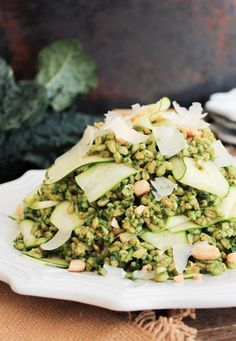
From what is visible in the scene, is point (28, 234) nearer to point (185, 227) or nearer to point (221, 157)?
point (185, 227)

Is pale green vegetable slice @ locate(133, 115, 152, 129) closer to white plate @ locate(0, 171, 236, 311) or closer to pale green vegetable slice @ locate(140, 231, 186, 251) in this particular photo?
pale green vegetable slice @ locate(140, 231, 186, 251)

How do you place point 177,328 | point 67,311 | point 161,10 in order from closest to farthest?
point 177,328 < point 67,311 < point 161,10

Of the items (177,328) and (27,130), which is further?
(27,130)

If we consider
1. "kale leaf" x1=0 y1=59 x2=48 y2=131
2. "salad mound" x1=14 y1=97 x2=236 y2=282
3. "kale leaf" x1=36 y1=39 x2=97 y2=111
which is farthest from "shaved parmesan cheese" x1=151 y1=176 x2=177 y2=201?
"kale leaf" x1=36 y1=39 x2=97 y2=111

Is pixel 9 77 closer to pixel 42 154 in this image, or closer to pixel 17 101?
pixel 17 101

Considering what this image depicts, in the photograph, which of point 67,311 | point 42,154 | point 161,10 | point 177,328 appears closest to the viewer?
point 177,328

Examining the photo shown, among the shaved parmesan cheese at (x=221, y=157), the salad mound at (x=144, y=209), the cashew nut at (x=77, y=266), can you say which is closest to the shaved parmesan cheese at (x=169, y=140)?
the salad mound at (x=144, y=209)

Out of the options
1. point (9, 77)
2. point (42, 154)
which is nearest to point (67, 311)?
point (42, 154)

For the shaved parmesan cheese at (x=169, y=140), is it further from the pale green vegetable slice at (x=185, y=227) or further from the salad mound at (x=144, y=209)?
the pale green vegetable slice at (x=185, y=227)
